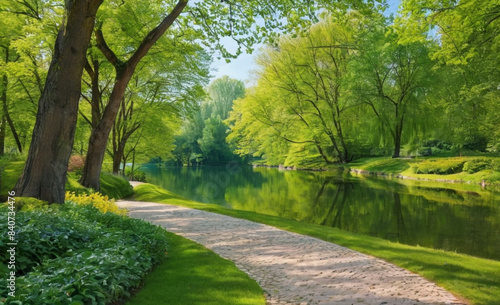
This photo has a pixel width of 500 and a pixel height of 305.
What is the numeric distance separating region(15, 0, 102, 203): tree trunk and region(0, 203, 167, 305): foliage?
102cm

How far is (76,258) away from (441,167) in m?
27.0

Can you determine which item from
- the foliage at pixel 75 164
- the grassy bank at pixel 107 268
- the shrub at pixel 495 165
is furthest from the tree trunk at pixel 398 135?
the grassy bank at pixel 107 268

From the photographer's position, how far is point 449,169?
83.8 ft

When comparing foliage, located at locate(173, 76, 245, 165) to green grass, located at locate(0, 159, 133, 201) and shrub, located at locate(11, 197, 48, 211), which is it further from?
shrub, located at locate(11, 197, 48, 211)

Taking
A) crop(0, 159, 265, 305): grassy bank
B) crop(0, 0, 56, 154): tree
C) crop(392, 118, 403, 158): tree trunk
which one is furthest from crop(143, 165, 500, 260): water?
crop(392, 118, 403, 158): tree trunk

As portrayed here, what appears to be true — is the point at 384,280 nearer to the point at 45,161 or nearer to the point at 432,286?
the point at 432,286

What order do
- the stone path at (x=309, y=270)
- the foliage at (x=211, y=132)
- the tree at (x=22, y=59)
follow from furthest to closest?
the foliage at (x=211, y=132), the tree at (x=22, y=59), the stone path at (x=309, y=270)

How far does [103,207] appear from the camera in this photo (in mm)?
8398

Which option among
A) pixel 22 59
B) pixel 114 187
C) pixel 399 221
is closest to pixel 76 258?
pixel 399 221

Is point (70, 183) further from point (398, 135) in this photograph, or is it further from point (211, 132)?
point (211, 132)

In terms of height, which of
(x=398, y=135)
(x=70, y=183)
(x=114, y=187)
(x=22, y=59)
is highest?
(x=22, y=59)

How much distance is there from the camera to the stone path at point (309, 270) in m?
4.71

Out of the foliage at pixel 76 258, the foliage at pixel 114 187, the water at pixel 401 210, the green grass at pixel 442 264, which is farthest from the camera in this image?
the foliage at pixel 114 187

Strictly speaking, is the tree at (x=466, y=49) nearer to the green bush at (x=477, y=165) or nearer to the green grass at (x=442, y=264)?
the green bush at (x=477, y=165)
